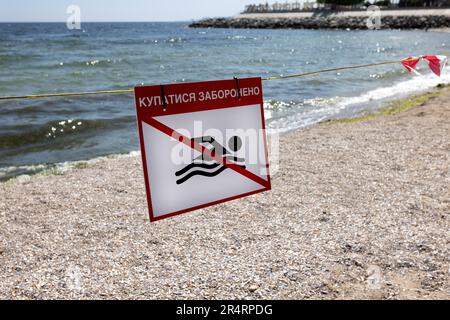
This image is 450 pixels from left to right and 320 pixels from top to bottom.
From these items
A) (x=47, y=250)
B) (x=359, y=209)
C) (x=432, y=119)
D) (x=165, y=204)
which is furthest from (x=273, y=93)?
(x=165, y=204)

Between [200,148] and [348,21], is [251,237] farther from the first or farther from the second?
[348,21]

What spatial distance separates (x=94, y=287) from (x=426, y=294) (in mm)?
2908

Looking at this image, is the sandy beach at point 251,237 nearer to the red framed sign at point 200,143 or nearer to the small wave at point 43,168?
the small wave at point 43,168

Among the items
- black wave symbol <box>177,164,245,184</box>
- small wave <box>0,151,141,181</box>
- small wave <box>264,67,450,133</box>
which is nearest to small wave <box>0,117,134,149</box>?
small wave <box>0,151,141,181</box>

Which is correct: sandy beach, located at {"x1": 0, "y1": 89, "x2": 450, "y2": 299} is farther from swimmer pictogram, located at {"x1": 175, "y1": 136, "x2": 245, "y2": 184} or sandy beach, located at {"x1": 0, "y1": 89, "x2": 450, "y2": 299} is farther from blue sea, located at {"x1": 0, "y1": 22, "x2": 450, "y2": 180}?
blue sea, located at {"x1": 0, "y1": 22, "x2": 450, "y2": 180}

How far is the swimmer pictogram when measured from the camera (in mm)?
2672

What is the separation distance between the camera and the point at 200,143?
268 centimetres

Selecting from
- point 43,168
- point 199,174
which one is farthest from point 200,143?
point 43,168

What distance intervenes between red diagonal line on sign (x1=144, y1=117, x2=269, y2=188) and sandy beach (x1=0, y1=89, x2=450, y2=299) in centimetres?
151

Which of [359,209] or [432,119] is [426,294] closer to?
[359,209]

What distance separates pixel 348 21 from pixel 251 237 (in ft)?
265

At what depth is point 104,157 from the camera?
994 cm

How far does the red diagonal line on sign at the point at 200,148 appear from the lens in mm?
2510

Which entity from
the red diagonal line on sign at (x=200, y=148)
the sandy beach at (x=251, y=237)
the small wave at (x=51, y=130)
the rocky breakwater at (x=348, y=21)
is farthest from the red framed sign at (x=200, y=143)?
the rocky breakwater at (x=348, y=21)
